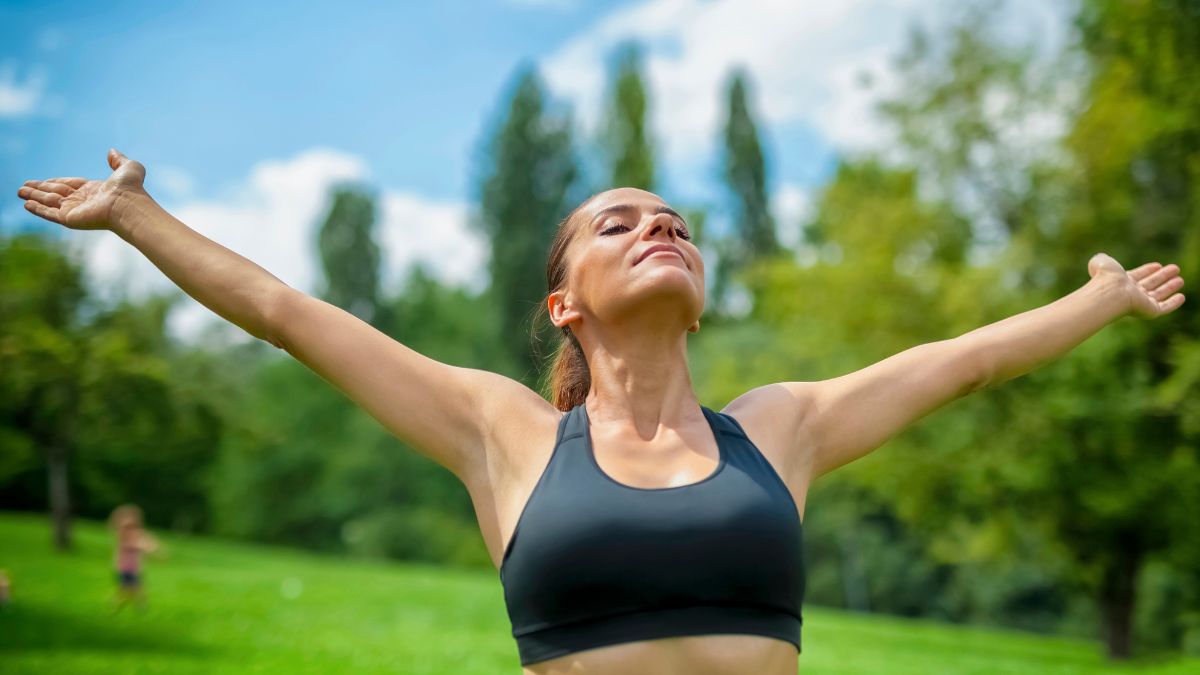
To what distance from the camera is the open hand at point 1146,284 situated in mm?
2633

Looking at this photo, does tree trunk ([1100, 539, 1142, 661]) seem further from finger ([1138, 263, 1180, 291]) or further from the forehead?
the forehead

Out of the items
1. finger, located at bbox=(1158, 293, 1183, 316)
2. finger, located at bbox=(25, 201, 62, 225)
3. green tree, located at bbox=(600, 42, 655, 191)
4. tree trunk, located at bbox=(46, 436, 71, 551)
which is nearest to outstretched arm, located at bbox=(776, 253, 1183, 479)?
finger, located at bbox=(1158, 293, 1183, 316)

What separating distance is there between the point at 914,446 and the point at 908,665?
6291mm

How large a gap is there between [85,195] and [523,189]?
129 feet

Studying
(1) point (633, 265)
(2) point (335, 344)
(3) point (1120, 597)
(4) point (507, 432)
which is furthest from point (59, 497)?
(1) point (633, 265)

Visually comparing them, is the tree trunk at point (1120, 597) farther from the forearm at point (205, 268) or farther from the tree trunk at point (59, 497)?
the tree trunk at point (59, 497)

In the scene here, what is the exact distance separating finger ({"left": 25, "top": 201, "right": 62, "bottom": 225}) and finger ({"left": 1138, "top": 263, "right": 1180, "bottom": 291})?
8.53ft

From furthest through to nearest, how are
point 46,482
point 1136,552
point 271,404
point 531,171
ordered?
point 271,404 < point 531,171 < point 46,482 < point 1136,552

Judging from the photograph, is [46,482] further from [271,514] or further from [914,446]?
[914,446]

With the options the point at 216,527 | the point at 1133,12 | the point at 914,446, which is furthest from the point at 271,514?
the point at 1133,12

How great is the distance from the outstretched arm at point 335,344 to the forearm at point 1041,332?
39.5 inches

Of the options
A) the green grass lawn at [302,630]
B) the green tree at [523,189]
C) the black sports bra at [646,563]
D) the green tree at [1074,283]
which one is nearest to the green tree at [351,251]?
the green tree at [523,189]

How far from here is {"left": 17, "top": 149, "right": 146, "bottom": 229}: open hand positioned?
6.98ft

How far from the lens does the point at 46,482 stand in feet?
104
